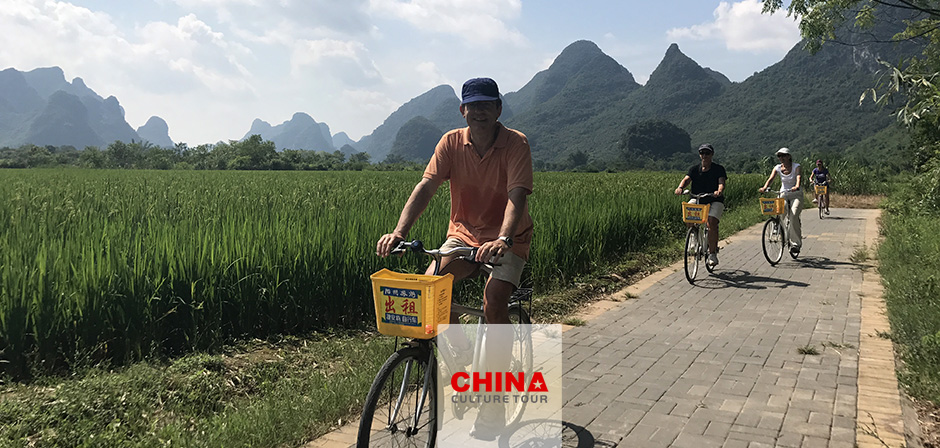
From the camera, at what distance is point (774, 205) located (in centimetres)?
1045

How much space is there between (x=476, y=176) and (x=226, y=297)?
2965 mm

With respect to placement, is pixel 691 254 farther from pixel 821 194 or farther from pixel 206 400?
pixel 821 194

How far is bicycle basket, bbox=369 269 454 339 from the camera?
8.48 ft

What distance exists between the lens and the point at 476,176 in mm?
3521

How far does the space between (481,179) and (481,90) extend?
497 mm

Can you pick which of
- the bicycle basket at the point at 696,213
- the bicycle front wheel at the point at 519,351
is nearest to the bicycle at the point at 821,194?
the bicycle basket at the point at 696,213

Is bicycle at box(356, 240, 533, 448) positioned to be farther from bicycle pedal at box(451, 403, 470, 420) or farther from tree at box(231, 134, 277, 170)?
tree at box(231, 134, 277, 170)

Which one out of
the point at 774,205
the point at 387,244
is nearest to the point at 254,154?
the point at 774,205

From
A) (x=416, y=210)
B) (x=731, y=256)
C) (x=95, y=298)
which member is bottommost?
(x=731, y=256)

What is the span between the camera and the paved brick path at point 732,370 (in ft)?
12.2

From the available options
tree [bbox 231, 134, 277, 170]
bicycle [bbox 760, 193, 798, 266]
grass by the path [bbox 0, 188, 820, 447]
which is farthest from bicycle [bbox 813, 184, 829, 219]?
tree [bbox 231, 134, 277, 170]

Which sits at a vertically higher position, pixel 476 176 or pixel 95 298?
pixel 476 176

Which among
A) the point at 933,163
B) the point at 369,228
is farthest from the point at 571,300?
the point at 933,163

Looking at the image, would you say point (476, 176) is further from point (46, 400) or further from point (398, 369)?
point (46, 400)
